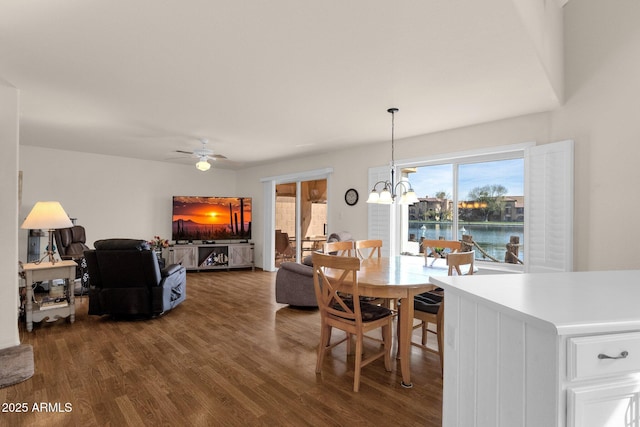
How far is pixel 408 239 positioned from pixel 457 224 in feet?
2.64

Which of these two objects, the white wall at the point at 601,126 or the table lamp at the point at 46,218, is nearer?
the white wall at the point at 601,126

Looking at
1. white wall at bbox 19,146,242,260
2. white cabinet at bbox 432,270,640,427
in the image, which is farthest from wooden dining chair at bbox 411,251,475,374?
white wall at bbox 19,146,242,260

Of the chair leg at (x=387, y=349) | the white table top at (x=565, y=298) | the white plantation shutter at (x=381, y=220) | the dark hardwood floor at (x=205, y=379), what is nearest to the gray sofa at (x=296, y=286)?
the dark hardwood floor at (x=205, y=379)

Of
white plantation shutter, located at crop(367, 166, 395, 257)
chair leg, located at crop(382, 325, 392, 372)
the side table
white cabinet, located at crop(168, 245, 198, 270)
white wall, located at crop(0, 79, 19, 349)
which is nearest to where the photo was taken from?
chair leg, located at crop(382, 325, 392, 372)

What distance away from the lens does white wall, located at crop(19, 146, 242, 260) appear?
5742 millimetres

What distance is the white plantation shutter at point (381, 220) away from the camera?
4.88 m

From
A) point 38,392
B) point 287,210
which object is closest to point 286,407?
point 38,392

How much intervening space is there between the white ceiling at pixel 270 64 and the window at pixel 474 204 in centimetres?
66

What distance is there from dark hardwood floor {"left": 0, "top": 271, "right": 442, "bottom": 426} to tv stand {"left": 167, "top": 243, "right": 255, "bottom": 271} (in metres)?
3.14

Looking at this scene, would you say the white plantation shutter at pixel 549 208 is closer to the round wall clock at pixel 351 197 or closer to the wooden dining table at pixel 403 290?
the wooden dining table at pixel 403 290

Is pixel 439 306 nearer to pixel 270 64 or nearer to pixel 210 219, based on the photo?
pixel 270 64

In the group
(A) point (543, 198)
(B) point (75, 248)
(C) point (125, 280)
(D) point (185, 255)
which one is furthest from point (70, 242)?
(A) point (543, 198)

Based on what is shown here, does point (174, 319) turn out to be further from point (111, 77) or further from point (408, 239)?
point (408, 239)

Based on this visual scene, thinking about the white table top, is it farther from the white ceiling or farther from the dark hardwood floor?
the white ceiling
